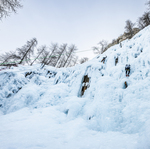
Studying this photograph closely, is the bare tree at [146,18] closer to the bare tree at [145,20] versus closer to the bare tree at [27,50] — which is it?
the bare tree at [145,20]

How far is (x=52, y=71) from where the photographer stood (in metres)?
12.2

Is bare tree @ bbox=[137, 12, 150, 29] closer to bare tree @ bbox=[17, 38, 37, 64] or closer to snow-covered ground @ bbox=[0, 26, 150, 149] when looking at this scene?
snow-covered ground @ bbox=[0, 26, 150, 149]

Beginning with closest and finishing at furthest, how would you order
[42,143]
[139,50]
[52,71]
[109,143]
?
[109,143], [42,143], [139,50], [52,71]

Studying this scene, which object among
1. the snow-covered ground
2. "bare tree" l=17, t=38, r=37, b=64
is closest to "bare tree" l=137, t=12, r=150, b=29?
the snow-covered ground

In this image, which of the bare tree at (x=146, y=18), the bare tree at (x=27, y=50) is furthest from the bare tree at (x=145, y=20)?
the bare tree at (x=27, y=50)

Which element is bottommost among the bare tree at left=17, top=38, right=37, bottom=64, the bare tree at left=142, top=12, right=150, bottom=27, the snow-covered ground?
the snow-covered ground

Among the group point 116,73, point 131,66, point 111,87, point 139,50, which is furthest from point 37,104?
point 139,50

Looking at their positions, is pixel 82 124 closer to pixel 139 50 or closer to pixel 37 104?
pixel 37 104

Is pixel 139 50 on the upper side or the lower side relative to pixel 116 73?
upper

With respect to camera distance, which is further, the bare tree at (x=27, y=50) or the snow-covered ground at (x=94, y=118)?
the bare tree at (x=27, y=50)

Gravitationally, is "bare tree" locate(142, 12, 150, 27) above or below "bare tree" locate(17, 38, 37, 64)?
above

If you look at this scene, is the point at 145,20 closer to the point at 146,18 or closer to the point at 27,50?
the point at 146,18

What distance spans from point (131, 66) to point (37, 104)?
301 inches

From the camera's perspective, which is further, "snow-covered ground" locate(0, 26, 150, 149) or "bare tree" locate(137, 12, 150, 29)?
"bare tree" locate(137, 12, 150, 29)
